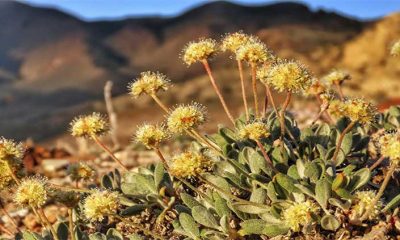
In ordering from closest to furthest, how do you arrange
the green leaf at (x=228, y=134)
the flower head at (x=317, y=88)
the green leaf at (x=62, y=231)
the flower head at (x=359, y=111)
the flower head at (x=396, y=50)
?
1. the flower head at (x=359, y=111)
2. the green leaf at (x=62, y=231)
3. the green leaf at (x=228, y=134)
4. the flower head at (x=317, y=88)
5. the flower head at (x=396, y=50)

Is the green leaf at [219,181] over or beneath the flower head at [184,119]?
beneath

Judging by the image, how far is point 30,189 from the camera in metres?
3.86

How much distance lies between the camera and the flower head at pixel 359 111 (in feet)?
13.1

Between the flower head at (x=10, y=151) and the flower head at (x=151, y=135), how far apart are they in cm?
79

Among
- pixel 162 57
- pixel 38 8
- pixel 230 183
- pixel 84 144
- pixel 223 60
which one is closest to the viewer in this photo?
pixel 230 183

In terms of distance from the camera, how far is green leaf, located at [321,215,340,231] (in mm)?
3756

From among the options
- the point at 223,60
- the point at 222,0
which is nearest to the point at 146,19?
the point at 222,0

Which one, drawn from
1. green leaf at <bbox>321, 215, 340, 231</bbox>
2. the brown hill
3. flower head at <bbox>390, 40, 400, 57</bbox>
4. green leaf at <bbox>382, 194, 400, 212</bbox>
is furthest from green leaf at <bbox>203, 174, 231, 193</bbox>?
the brown hill

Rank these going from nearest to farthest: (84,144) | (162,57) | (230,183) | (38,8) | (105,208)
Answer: (105,208) → (230,183) → (84,144) → (162,57) → (38,8)

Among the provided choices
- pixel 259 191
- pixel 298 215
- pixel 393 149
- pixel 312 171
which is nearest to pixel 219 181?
pixel 259 191

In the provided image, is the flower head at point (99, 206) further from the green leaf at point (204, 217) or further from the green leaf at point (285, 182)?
the green leaf at point (285, 182)

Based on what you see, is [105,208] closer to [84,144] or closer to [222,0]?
[84,144]

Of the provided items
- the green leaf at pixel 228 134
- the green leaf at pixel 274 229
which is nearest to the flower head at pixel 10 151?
the green leaf at pixel 228 134

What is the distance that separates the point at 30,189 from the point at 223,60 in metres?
59.3
